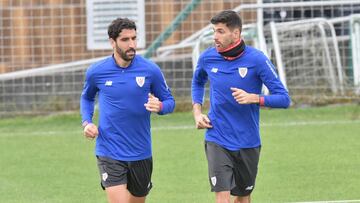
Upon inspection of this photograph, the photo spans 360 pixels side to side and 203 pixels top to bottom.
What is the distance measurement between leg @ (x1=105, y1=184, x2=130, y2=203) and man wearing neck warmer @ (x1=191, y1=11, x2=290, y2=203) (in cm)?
75

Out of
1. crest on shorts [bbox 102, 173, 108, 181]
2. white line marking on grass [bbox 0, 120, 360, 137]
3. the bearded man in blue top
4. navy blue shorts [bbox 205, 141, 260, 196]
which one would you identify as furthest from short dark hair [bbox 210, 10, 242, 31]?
white line marking on grass [bbox 0, 120, 360, 137]

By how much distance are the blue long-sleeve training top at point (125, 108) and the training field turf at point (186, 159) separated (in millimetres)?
2345

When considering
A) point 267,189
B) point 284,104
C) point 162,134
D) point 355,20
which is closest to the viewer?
point 284,104

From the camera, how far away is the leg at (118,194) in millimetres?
8281

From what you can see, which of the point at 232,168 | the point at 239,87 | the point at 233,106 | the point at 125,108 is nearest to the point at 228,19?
the point at 239,87

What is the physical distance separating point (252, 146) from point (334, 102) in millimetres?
9024

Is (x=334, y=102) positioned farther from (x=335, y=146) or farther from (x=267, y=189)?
(x=267, y=189)

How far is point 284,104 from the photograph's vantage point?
336 inches

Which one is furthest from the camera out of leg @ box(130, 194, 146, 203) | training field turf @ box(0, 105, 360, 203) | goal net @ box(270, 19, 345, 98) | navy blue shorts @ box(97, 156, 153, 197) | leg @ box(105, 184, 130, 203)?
goal net @ box(270, 19, 345, 98)

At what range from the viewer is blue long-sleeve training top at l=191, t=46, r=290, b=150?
8.57 meters

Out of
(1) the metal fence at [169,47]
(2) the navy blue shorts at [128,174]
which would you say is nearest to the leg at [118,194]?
(2) the navy blue shorts at [128,174]

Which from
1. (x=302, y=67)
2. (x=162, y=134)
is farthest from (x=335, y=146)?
(x=302, y=67)

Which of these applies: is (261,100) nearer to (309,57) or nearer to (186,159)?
(186,159)

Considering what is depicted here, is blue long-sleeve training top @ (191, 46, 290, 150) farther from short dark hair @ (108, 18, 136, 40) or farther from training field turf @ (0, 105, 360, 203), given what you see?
training field turf @ (0, 105, 360, 203)
